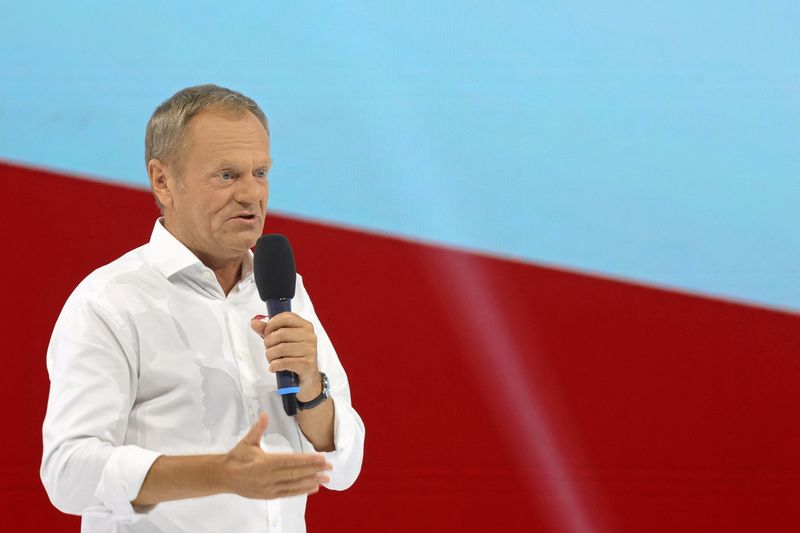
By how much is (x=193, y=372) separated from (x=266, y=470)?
347mm

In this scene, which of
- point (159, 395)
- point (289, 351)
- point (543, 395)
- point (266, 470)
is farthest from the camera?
point (543, 395)

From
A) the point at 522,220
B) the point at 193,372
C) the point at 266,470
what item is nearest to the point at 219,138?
the point at 193,372

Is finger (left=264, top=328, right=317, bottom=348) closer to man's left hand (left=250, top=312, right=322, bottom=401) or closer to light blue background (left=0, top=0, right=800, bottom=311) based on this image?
man's left hand (left=250, top=312, right=322, bottom=401)

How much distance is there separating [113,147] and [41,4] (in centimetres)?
44

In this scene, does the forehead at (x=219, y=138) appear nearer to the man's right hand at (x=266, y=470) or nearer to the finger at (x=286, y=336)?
the finger at (x=286, y=336)

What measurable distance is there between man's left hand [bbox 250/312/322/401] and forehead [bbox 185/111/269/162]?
0.35m

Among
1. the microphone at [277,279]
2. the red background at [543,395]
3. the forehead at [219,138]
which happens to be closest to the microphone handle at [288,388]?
the microphone at [277,279]

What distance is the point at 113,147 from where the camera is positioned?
2.46 meters

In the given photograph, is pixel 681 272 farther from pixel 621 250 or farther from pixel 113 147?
pixel 113 147

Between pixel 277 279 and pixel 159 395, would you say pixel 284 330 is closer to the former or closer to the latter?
pixel 277 279

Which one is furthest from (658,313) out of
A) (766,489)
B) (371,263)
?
(371,263)

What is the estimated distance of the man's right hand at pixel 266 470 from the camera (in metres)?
1.20

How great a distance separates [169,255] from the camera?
1570 mm

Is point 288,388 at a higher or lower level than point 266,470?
higher
